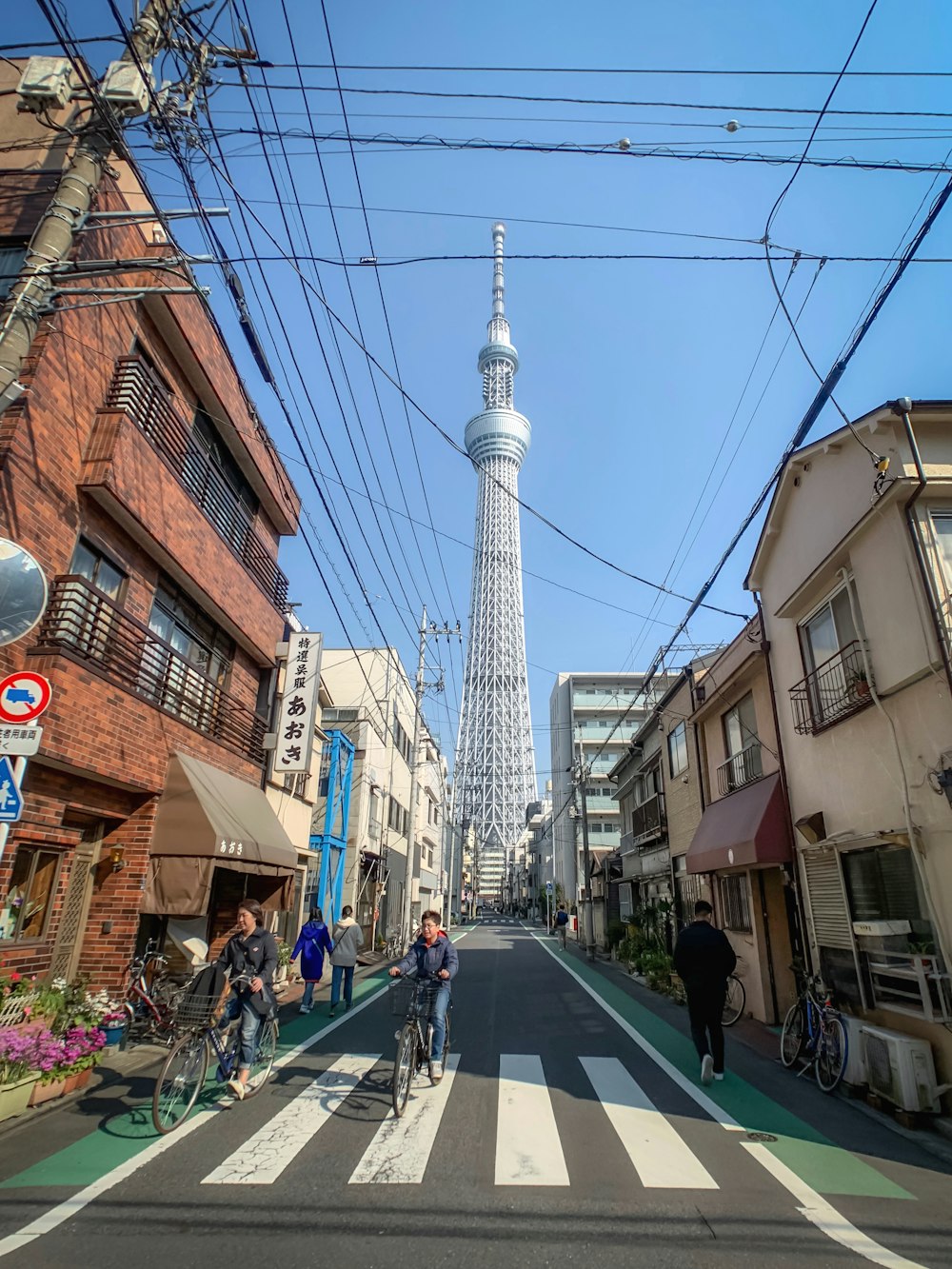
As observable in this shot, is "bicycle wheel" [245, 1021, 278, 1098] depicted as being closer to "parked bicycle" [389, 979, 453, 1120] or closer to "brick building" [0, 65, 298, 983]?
"parked bicycle" [389, 979, 453, 1120]

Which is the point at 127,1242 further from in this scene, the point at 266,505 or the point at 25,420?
the point at 266,505

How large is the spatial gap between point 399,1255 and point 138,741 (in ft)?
22.2

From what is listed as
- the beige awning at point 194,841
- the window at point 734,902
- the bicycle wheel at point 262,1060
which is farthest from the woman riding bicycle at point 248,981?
the window at point 734,902

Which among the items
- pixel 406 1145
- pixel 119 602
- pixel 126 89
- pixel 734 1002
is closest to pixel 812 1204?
pixel 406 1145

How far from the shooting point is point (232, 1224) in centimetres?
388

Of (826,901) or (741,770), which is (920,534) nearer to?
(826,901)

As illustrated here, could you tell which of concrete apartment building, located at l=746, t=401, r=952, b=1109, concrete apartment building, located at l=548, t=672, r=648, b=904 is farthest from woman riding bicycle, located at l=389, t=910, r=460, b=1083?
concrete apartment building, located at l=548, t=672, r=648, b=904

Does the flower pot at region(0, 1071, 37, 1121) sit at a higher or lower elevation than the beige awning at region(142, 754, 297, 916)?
lower

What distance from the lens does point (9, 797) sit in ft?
16.3

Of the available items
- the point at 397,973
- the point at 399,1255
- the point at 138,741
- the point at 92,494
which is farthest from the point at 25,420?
the point at 399,1255

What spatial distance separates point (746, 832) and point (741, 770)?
2710 mm

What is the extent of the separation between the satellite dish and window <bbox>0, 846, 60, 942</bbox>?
9.97 feet

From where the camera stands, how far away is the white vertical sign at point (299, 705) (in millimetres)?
13856

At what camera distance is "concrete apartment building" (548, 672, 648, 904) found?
2063 inches
